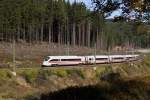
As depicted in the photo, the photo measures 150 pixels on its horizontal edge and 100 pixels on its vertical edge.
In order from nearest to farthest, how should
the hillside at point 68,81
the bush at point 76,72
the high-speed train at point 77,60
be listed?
the hillside at point 68,81, the bush at point 76,72, the high-speed train at point 77,60

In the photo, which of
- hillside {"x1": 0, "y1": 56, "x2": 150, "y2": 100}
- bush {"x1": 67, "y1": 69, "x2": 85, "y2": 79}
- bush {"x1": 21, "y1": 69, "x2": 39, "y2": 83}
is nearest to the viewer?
hillside {"x1": 0, "y1": 56, "x2": 150, "y2": 100}

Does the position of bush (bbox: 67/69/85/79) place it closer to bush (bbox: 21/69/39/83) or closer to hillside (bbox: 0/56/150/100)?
hillside (bbox: 0/56/150/100)

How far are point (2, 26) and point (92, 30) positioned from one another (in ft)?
200

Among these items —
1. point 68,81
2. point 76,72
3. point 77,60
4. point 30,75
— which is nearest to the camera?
point 30,75

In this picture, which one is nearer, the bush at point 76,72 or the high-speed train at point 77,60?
the bush at point 76,72

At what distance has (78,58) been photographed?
84375 millimetres

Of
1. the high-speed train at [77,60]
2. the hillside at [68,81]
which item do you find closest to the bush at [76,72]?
the hillside at [68,81]

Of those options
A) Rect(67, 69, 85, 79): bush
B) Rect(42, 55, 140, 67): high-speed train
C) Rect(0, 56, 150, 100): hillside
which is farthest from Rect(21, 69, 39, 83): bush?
Rect(42, 55, 140, 67): high-speed train

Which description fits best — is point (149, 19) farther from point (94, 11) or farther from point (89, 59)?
point (89, 59)

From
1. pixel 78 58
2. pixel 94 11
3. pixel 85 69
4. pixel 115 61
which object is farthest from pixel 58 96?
pixel 115 61

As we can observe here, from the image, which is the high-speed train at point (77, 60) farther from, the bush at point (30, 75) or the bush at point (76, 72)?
the bush at point (30, 75)

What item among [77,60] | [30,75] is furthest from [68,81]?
[77,60]

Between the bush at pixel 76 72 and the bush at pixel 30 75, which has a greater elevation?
the bush at pixel 30 75

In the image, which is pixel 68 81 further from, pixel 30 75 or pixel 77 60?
pixel 77 60
